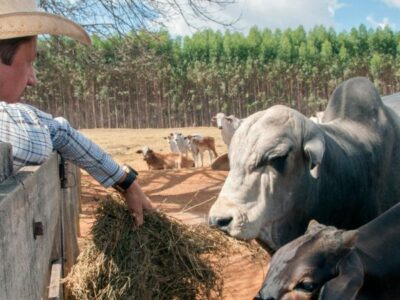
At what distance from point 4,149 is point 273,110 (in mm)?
2442

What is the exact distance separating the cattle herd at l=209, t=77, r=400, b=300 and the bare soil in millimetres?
706

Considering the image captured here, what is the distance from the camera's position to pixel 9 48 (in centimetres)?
224

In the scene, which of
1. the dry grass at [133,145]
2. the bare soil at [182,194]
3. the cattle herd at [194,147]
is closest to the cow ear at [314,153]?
the bare soil at [182,194]

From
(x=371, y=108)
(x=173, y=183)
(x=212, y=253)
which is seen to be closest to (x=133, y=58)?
(x=173, y=183)

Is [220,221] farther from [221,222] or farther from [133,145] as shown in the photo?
[133,145]

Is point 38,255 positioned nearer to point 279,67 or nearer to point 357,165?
point 357,165

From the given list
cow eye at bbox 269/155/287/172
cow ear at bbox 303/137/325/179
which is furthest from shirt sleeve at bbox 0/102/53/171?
cow ear at bbox 303/137/325/179

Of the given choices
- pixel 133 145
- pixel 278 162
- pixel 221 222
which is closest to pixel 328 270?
pixel 221 222

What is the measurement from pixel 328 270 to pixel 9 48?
158 cm

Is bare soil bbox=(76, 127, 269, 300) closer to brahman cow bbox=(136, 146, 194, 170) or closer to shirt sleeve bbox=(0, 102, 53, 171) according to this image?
brahman cow bbox=(136, 146, 194, 170)

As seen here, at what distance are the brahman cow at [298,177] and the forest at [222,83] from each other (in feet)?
117

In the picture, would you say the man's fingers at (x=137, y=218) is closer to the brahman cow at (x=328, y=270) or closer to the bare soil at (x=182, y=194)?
the bare soil at (x=182, y=194)

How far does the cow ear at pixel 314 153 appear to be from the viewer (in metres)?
3.54

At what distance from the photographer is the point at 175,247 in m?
Answer: 3.40
